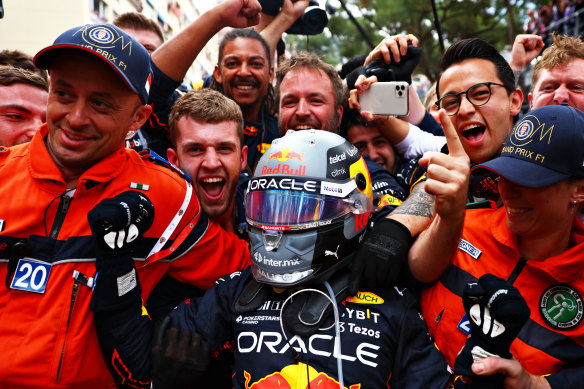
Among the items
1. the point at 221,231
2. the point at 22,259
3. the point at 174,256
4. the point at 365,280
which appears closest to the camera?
the point at 22,259

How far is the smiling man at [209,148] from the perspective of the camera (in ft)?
11.3

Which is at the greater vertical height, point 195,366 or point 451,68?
point 451,68

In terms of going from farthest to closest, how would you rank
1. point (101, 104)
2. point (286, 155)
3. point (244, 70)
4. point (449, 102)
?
point (244, 70), point (449, 102), point (286, 155), point (101, 104)

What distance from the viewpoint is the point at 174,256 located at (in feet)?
9.50

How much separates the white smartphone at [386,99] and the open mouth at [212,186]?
116cm

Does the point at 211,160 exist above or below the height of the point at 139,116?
below

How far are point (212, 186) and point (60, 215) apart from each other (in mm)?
1267

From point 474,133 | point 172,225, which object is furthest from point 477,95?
point 172,225

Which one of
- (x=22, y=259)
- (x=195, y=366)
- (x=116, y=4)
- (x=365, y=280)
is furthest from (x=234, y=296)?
(x=116, y=4)

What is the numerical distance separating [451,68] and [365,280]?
67.1 inches

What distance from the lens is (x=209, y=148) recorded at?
135 inches

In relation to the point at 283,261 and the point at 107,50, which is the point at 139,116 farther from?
the point at 283,261

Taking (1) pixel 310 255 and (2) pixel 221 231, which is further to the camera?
(2) pixel 221 231

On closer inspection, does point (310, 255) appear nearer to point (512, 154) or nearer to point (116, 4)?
point (512, 154)
